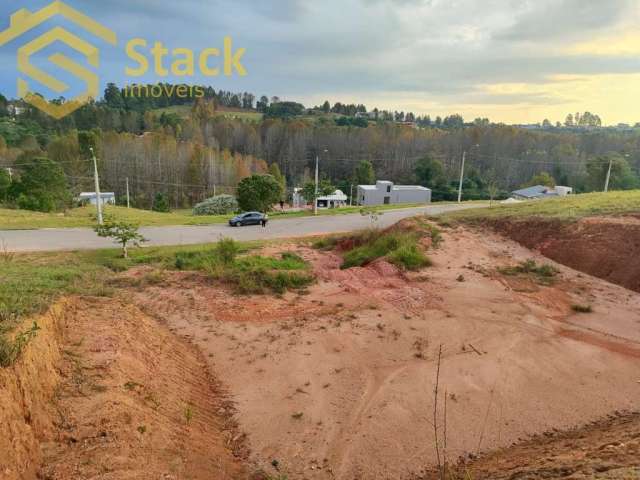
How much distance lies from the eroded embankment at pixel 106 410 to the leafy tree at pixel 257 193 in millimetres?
28515

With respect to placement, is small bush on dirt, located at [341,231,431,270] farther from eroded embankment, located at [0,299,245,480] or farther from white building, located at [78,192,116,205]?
white building, located at [78,192,116,205]

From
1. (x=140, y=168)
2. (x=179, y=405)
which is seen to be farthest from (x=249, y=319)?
(x=140, y=168)

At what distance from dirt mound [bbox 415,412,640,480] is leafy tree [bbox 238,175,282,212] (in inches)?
1243

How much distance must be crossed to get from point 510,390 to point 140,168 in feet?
214

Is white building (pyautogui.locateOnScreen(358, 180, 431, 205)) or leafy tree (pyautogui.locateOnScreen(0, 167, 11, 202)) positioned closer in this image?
leafy tree (pyautogui.locateOnScreen(0, 167, 11, 202))

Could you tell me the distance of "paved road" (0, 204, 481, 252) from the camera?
18.9 meters

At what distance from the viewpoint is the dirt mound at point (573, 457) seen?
3.90 metres

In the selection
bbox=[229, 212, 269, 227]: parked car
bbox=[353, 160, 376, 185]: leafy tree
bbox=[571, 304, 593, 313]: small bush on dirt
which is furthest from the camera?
bbox=[353, 160, 376, 185]: leafy tree

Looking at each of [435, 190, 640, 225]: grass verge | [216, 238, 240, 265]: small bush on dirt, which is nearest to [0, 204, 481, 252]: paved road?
[216, 238, 240, 265]: small bush on dirt

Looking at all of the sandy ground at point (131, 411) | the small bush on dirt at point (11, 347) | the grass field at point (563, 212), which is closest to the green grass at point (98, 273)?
the small bush on dirt at point (11, 347)

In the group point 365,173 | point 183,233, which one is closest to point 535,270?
point 183,233

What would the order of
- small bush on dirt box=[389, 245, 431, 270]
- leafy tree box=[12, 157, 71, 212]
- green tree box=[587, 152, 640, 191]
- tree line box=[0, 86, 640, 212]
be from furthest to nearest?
tree line box=[0, 86, 640, 212] → green tree box=[587, 152, 640, 191] → leafy tree box=[12, 157, 71, 212] → small bush on dirt box=[389, 245, 431, 270]

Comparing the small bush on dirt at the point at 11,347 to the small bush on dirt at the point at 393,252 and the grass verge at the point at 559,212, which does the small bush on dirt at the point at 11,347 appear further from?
the grass verge at the point at 559,212

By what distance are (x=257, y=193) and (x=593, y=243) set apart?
25898mm
